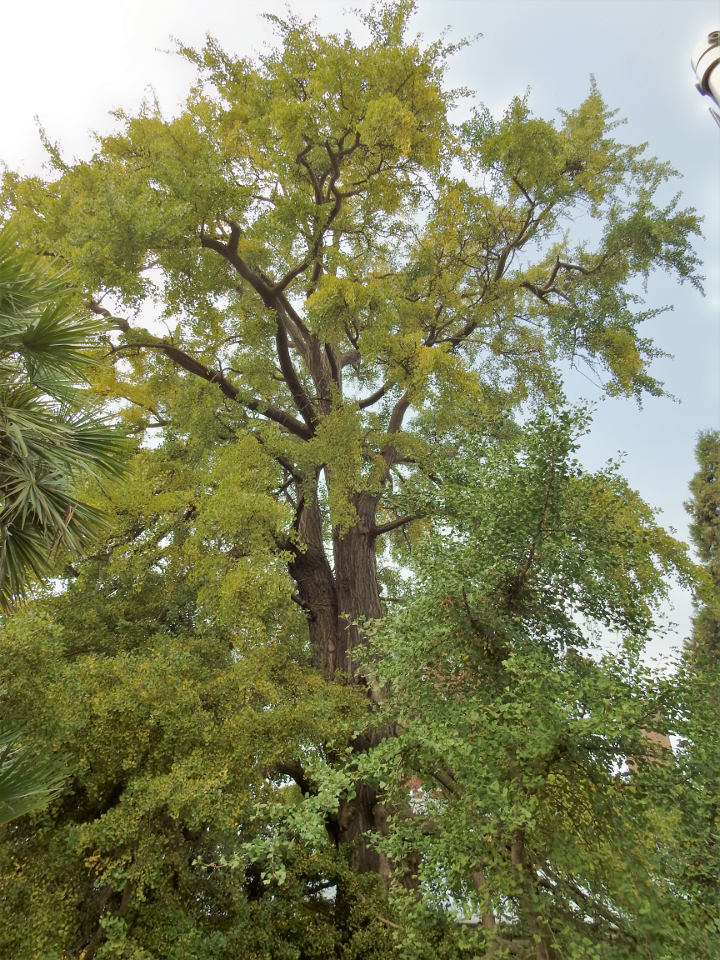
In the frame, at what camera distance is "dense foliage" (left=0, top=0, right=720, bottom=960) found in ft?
11.8

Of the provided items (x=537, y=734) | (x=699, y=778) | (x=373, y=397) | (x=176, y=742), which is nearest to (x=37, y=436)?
(x=176, y=742)

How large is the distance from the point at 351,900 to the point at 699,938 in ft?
15.7

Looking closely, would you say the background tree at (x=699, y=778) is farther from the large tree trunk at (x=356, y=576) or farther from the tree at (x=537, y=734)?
the large tree trunk at (x=356, y=576)

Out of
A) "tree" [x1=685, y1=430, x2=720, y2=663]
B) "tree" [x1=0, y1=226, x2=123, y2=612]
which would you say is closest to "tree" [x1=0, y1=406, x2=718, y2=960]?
"tree" [x1=0, y1=226, x2=123, y2=612]

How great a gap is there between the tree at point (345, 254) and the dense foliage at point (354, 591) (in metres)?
0.05

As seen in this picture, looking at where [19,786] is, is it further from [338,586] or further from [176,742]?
[338,586]

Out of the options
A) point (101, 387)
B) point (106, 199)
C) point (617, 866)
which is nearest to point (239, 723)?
point (617, 866)

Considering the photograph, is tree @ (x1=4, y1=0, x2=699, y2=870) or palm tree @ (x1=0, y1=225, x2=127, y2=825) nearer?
palm tree @ (x1=0, y1=225, x2=127, y2=825)

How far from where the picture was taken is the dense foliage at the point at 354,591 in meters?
3.59

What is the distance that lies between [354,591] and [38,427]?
210 inches

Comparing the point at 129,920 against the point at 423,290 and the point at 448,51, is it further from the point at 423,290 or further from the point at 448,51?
the point at 448,51

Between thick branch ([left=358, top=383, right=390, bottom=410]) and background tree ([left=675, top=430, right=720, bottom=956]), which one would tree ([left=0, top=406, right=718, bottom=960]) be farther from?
thick branch ([left=358, top=383, right=390, bottom=410])

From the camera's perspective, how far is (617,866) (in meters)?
3.26

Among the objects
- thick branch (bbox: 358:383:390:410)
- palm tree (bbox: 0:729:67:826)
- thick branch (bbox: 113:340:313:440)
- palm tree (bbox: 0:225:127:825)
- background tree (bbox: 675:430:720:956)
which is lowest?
palm tree (bbox: 0:729:67:826)
